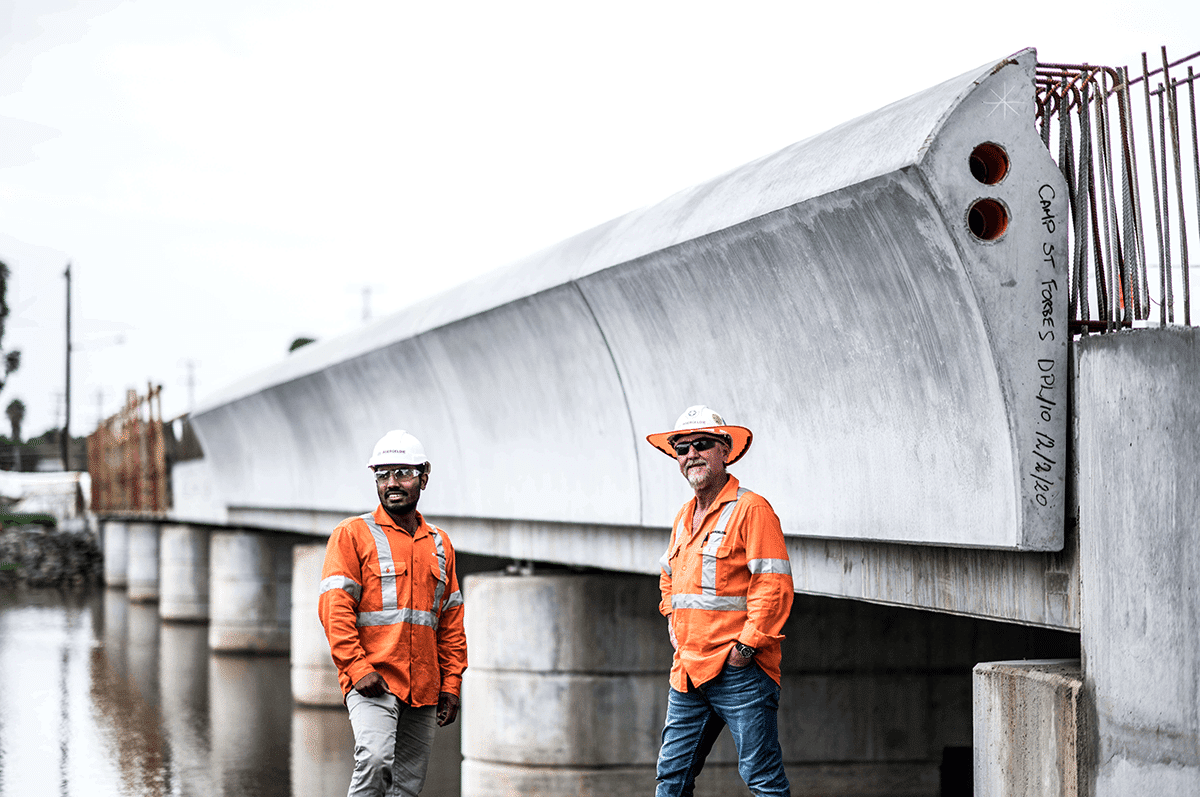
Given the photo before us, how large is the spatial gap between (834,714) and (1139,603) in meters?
5.70

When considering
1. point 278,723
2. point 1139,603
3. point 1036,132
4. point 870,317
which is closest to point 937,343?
point 870,317

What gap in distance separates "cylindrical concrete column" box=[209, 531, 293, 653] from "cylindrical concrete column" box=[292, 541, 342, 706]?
19.4 ft

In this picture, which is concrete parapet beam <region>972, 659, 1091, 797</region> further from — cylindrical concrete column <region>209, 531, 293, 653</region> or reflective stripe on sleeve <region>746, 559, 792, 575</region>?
cylindrical concrete column <region>209, 531, 293, 653</region>

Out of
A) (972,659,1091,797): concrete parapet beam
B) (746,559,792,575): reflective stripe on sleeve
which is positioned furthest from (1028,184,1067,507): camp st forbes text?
(746,559,792,575): reflective stripe on sleeve

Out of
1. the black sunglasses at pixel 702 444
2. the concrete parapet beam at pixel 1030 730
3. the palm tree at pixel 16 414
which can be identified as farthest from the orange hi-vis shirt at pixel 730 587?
the palm tree at pixel 16 414

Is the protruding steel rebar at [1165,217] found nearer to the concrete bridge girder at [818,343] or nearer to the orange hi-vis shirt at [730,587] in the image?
the concrete bridge girder at [818,343]

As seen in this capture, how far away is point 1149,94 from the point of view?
566 cm

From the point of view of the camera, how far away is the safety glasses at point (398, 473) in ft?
19.8

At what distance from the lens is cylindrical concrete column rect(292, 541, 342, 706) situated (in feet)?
58.4

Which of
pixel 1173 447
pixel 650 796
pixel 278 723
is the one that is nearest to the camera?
pixel 1173 447

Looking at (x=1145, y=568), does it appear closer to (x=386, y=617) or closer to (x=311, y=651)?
(x=386, y=617)

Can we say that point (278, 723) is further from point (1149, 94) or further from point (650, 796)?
point (1149, 94)

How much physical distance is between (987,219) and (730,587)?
1755 millimetres

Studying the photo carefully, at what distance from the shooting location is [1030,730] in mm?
5281
